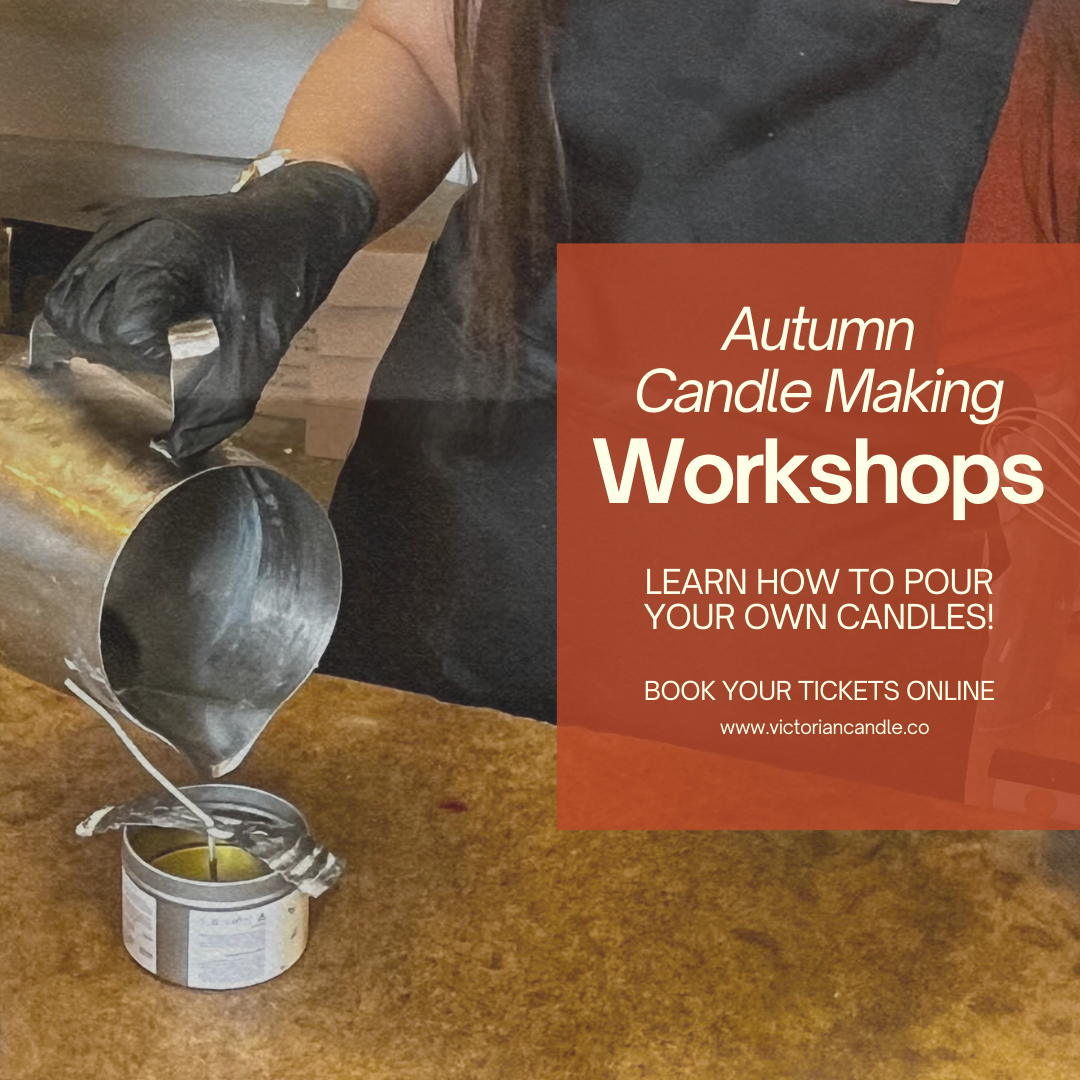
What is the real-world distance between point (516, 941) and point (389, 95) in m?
0.46

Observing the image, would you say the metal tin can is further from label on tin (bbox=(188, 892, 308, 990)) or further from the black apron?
the black apron

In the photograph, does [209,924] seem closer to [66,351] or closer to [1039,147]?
[66,351]

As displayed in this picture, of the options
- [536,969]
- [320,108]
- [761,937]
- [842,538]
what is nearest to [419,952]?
[536,969]

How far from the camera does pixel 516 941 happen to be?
71 cm

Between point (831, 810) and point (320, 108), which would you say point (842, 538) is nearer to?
point (831, 810)

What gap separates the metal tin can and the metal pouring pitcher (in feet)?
0.25

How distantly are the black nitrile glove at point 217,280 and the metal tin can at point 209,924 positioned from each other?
20 cm

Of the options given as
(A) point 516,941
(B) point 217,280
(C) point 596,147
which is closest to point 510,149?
(C) point 596,147

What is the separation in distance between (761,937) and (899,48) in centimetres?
47

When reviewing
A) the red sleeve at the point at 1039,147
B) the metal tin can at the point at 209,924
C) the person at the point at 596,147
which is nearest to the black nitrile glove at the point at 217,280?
the person at the point at 596,147

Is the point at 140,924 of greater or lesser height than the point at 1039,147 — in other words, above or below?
below

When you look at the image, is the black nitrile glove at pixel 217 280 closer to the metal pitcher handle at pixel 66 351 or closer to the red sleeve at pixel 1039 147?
the metal pitcher handle at pixel 66 351

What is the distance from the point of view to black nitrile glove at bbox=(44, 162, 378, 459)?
2.08 ft

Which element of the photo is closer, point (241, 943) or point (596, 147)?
point (241, 943)
